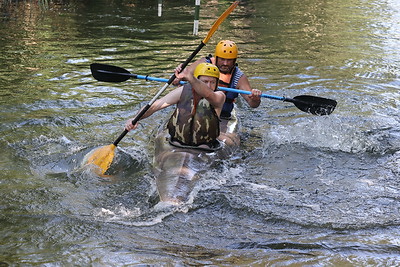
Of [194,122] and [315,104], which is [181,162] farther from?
[315,104]

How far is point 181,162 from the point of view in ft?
16.9

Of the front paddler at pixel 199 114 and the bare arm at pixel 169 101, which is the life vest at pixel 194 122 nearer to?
the front paddler at pixel 199 114

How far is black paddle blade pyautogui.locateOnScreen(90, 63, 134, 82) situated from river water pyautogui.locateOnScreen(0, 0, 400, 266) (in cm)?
66

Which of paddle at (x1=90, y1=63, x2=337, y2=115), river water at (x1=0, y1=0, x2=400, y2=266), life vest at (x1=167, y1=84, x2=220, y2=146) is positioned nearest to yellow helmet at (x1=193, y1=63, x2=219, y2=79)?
life vest at (x1=167, y1=84, x2=220, y2=146)

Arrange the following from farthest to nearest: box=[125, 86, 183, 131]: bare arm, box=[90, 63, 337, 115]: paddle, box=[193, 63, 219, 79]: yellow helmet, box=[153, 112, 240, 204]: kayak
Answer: box=[90, 63, 337, 115]: paddle, box=[125, 86, 183, 131]: bare arm, box=[193, 63, 219, 79]: yellow helmet, box=[153, 112, 240, 204]: kayak

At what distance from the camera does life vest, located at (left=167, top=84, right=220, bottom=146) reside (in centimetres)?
543

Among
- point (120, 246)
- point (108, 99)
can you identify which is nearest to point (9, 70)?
point (108, 99)

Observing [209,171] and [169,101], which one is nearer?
[209,171]

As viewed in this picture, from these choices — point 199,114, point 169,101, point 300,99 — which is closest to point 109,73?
point 169,101

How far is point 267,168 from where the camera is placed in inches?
227

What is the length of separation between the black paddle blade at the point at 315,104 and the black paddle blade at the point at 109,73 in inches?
85.8

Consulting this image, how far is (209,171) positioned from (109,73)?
2.17 m

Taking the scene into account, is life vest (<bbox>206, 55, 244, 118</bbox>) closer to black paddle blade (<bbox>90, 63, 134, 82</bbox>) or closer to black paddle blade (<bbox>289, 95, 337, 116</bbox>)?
black paddle blade (<bbox>289, 95, 337, 116</bbox>)

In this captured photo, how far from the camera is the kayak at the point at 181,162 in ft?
15.6
